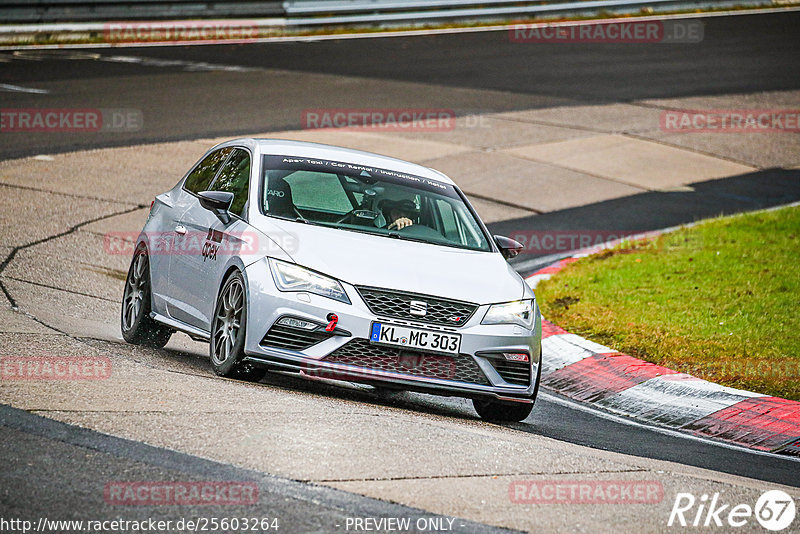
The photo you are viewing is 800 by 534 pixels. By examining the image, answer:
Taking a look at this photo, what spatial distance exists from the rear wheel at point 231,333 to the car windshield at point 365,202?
711 millimetres

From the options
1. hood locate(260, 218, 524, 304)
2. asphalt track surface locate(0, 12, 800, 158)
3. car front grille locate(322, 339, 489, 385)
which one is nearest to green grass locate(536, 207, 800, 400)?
hood locate(260, 218, 524, 304)

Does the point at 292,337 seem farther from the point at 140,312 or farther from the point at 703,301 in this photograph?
the point at 703,301

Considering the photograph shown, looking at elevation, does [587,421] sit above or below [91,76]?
below

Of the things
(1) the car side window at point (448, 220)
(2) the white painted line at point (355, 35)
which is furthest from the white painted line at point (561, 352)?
(2) the white painted line at point (355, 35)

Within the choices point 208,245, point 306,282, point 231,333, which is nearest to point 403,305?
point 306,282

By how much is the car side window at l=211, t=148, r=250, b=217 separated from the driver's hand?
1.05m

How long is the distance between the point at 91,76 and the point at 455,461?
61.5 ft

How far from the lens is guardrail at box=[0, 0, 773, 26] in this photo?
27.0 m

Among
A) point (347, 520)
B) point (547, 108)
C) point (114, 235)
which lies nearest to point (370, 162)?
point (347, 520)

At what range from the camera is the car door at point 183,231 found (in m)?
8.64

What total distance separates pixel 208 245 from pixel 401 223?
1.37 metres

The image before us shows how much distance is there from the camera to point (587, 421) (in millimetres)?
8320

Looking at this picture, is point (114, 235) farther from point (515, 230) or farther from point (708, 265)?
point (708, 265)

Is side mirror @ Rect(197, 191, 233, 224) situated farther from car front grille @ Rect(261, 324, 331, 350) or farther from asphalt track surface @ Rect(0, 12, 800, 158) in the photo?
asphalt track surface @ Rect(0, 12, 800, 158)
